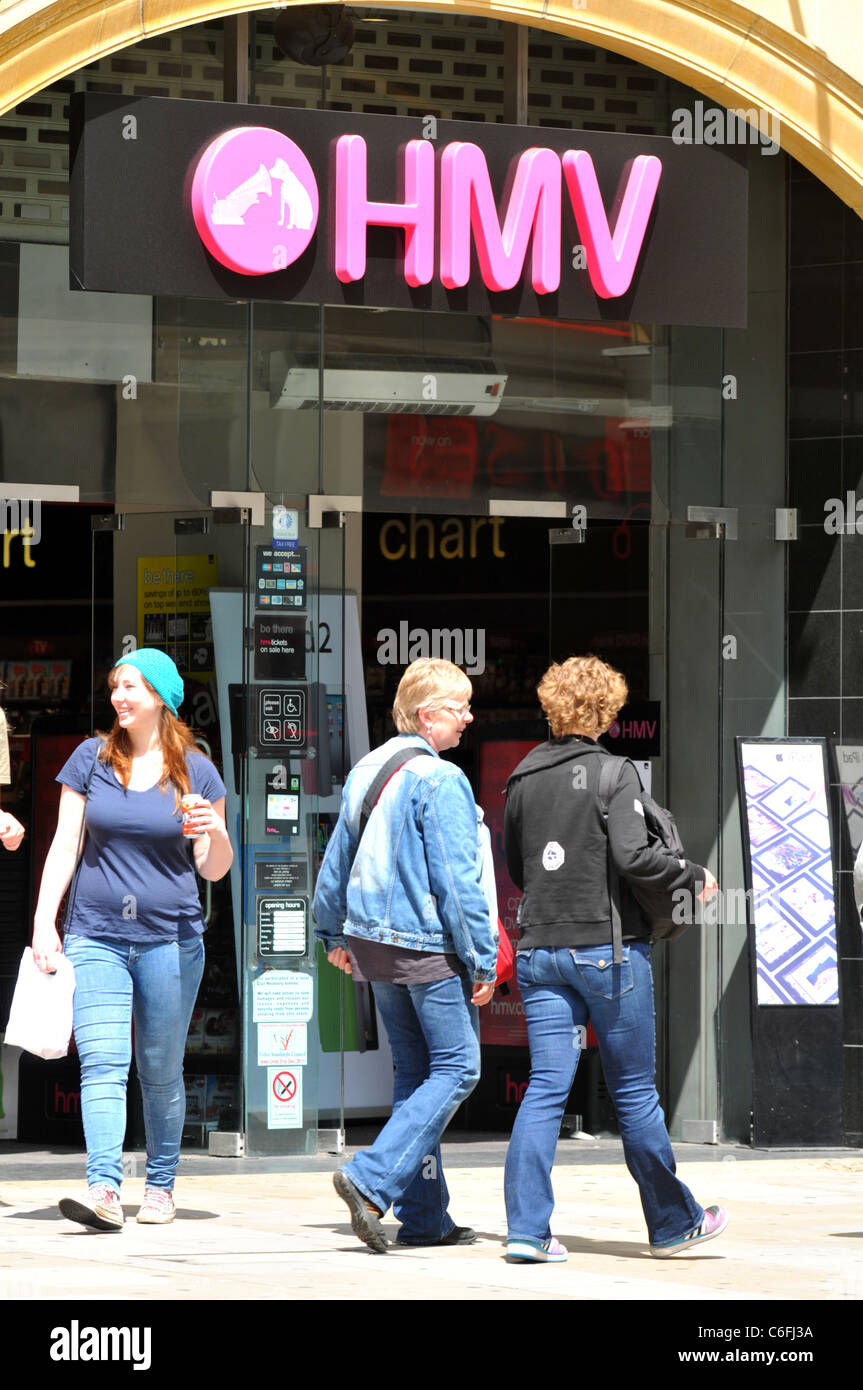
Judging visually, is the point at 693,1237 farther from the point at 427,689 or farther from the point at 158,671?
the point at 158,671

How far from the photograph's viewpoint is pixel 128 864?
6.56 meters

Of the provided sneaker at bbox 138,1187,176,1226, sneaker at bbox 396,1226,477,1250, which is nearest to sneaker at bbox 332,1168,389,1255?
sneaker at bbox 396,1226,477,1250

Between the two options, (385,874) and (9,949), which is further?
(9,949)

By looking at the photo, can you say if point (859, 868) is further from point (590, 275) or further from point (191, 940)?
point (590, 275)

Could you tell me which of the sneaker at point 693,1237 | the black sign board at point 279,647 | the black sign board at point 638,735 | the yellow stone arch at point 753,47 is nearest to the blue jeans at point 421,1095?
the sneaker at point 693,1237

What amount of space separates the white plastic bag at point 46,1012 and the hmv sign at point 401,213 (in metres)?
2.79

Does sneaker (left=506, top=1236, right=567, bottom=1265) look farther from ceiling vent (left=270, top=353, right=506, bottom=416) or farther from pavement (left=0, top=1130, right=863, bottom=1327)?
ceiling vent (left=270, top=353, right=506, bottom=416)

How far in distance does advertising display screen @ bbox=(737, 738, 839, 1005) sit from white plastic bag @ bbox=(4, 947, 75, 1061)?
3659mm

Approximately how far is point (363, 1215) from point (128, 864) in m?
1.29

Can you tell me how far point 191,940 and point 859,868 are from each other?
2.02 metres

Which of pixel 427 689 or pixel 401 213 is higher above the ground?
pixel 401 213

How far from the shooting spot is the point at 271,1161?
853 centimetres

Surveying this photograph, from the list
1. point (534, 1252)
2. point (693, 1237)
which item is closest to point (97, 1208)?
point (534, 1252)

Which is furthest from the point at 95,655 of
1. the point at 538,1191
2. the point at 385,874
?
the point at 538,1191
